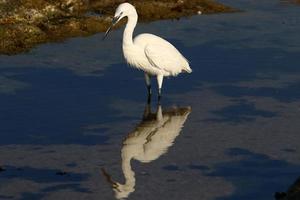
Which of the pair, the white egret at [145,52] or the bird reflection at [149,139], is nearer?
the bird reflection at [149,139]

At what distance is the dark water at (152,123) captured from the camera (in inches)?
525

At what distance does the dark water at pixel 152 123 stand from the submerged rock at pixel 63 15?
94 cm

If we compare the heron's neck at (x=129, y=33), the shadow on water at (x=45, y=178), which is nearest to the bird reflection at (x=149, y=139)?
the shadow on water at (x=45, y=178)

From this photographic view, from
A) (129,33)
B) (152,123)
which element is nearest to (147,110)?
(152,123)

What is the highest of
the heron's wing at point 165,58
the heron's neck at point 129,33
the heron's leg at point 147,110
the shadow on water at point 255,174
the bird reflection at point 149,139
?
the heron's neck at point 129,33

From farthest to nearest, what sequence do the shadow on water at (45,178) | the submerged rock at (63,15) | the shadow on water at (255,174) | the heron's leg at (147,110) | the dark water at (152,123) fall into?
1. the submerged rock at (63,15)
2. the heron's leg at (147,110)
3. the dark water at (152,123)
4. the shadow on water at (45,178)
5. the shadow on water at (255,174)

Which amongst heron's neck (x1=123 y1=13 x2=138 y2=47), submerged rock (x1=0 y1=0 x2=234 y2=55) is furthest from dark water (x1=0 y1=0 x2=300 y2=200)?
heron's neck (x1=123 y1=13 x2=138 y2=47)

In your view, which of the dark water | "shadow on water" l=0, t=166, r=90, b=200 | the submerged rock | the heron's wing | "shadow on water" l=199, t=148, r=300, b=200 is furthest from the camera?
the submerged rock

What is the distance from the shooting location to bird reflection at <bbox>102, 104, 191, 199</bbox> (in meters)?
13.4

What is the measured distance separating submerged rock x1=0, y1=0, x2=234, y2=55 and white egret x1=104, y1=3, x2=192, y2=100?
5806 mm

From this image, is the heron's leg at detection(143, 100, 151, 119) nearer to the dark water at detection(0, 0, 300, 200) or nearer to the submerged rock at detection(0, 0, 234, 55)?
the dark water at detection(0, 0, 300, 200)

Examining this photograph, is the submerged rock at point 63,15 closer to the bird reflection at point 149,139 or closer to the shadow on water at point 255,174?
the bird reflection at point 149,139

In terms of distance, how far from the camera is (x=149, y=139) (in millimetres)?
16031

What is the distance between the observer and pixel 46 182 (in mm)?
13375
